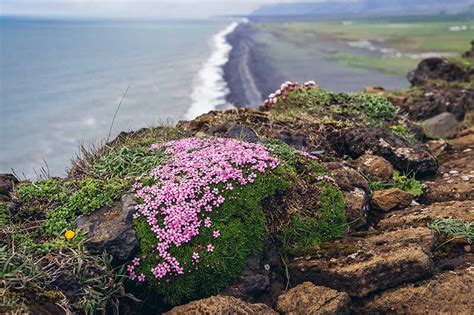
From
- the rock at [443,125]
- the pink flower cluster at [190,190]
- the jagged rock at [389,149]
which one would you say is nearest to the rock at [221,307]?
the pink flower cluster at [190,190]

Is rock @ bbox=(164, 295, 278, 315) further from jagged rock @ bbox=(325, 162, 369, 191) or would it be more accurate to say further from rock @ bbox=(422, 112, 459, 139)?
rock @ bbox=(422, 112, 459, 139)

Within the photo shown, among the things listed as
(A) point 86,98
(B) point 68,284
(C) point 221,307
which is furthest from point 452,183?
(A) point 86,98

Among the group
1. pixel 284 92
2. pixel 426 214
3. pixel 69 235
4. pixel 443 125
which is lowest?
pixel 443 125

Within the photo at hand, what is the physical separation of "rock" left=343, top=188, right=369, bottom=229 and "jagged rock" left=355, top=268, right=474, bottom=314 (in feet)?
4.96

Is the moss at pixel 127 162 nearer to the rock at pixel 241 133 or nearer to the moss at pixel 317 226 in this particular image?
the rock at pixel 241 133

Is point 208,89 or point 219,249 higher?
point 219,249

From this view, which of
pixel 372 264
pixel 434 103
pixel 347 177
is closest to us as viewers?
Result: pixel 372 264

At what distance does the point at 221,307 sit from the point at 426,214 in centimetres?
355

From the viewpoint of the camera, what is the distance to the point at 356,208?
7.55m

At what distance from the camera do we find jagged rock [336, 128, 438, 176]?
9.36 meters

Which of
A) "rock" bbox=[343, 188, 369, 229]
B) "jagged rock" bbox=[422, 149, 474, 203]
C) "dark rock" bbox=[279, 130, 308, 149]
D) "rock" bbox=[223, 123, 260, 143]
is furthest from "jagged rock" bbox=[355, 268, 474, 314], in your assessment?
"dark rock" bbox=[279, 130, 308, 149]

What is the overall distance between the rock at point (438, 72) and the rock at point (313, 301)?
65.9 feet

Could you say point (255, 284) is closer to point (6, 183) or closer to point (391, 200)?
point (391, 200)

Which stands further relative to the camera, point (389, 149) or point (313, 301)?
point (389, 149)
